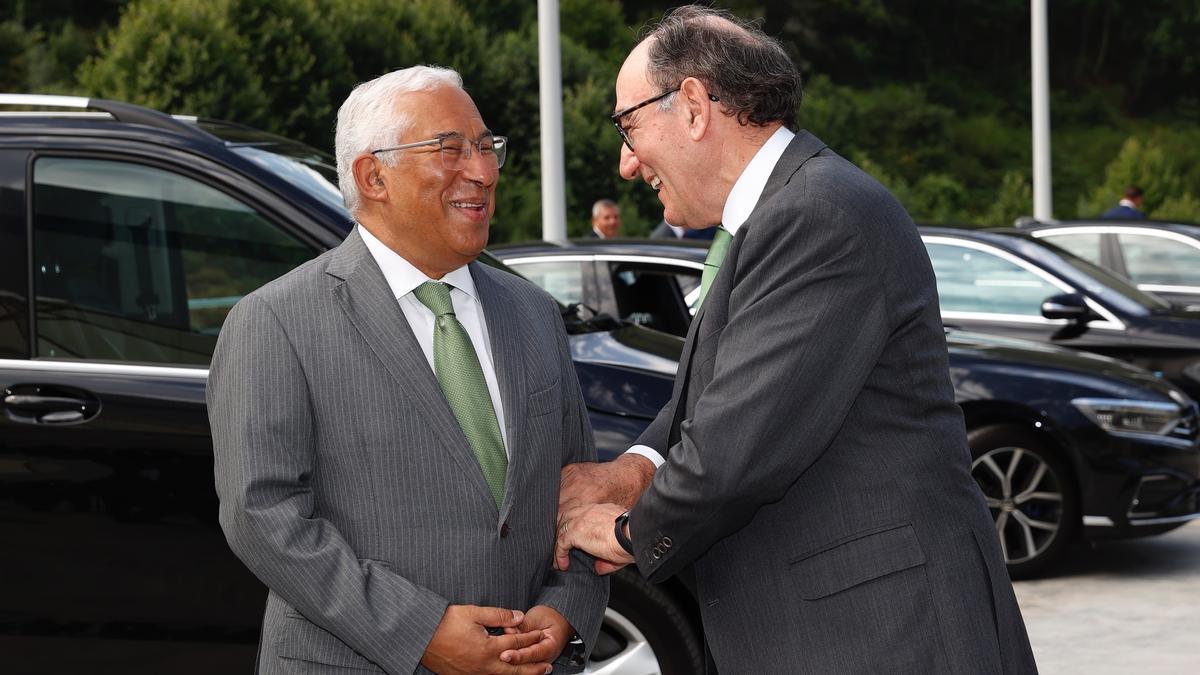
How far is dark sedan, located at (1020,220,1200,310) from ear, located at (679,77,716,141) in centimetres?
973

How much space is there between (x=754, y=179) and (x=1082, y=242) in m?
10.1

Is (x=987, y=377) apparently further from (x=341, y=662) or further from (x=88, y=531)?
(x=341, y=662)

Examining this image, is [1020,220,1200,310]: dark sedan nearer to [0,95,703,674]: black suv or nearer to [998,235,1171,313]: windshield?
[998,235,1171,313]: windshield

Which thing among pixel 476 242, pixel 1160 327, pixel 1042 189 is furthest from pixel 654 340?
pixel 1042 189

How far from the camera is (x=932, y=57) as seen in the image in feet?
179

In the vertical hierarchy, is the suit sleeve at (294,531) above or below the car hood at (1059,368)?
above

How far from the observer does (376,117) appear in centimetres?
272

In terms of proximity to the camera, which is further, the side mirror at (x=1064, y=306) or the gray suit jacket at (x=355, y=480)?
the side mirror at (x=1064, y=306)

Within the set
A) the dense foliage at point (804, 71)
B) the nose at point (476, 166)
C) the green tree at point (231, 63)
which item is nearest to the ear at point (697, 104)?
the nose at point (476, 166)

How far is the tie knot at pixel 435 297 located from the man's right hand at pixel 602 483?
0.40 meters

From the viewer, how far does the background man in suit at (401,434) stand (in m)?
2.53

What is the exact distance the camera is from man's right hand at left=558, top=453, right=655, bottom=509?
288cm

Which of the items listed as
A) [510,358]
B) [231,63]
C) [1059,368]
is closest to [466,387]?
[510,358]

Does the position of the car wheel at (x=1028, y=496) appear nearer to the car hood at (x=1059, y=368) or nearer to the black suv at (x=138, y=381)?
the car hood at (x=1059, y=368)
